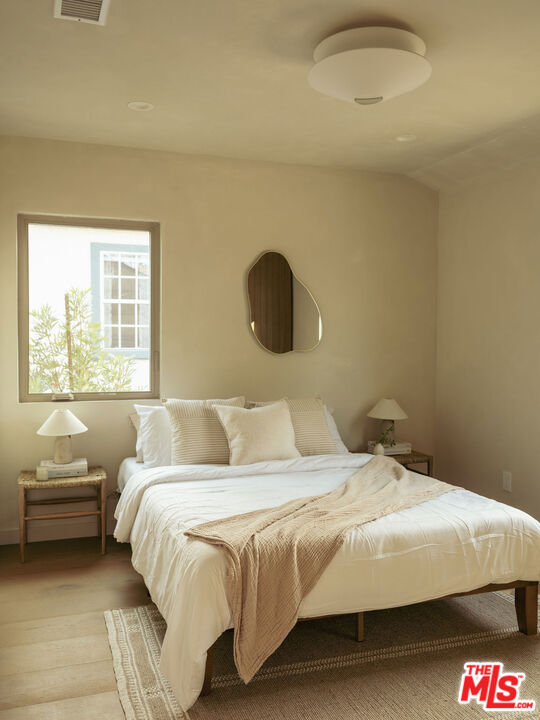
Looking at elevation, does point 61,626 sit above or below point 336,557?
below

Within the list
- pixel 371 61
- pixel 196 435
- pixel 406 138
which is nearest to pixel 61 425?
pixel 196 435

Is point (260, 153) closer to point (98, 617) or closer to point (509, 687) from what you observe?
point (98, 617)

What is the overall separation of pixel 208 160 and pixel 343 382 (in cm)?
190

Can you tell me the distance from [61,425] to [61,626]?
4.24 feet

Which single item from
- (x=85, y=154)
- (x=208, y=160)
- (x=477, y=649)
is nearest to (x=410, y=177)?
(x=208, y=160)

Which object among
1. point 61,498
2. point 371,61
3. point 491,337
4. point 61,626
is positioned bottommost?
point 61,626

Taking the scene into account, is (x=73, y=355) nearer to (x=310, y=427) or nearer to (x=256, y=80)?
(x=310, y=427)

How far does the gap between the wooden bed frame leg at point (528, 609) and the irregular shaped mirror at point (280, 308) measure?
237 centimetres

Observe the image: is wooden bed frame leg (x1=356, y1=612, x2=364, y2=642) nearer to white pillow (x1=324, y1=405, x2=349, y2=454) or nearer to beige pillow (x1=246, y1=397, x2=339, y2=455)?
beige pillow (x1=246, y1=397, x2=339, y2=455)

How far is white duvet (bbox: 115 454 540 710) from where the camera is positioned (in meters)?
2.34

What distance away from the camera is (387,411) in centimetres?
476

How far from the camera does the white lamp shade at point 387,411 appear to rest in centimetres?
475

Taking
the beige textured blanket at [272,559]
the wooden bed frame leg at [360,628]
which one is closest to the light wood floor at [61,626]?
the beige textured blanket at [272,559]

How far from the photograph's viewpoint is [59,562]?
3.87 meters
